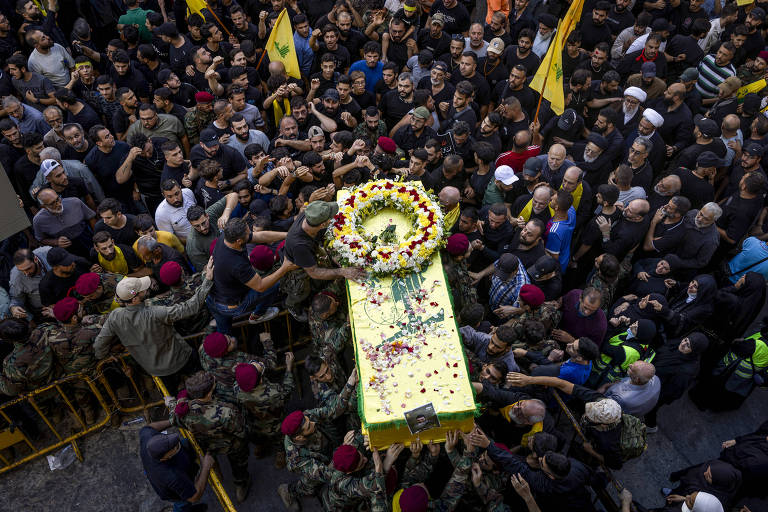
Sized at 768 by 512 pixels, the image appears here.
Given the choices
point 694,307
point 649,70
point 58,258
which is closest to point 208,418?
point 58,258

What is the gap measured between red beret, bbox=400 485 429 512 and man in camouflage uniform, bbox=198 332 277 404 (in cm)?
234

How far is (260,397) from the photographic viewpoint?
613cm

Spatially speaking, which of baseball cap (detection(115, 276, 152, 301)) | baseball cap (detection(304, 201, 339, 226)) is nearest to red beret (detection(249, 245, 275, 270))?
baseball cap (detection(304, 201, 339, 226))

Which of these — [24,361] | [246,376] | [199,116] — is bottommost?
[246,376]

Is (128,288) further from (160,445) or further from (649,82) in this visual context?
(649,82)

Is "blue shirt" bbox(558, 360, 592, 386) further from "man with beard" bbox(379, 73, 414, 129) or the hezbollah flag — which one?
"man with beard" bbox(379, 73, 414, 129)

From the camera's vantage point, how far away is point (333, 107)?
9.57m

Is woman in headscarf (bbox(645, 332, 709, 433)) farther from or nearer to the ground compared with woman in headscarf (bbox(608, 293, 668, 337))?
nearer to the ground

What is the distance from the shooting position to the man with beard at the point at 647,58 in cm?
1080

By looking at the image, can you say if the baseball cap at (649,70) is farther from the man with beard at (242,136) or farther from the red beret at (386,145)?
the man with beard at (242,136)

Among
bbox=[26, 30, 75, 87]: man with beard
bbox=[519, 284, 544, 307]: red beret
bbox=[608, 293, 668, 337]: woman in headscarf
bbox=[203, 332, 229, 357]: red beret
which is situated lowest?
bbox=[608, 293, 668, 337]: woman in headscarf

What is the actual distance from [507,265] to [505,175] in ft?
5.81

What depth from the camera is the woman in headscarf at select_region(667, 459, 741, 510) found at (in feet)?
18.9

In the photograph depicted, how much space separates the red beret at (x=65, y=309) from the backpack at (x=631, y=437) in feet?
21.3
